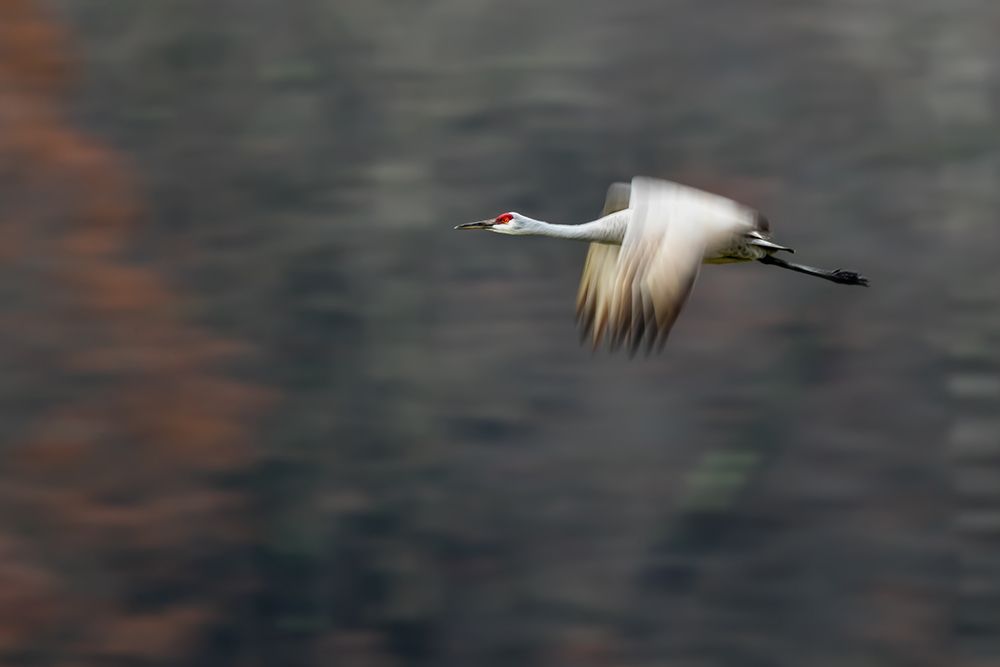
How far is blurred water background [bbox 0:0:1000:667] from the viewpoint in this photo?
Answer: 15359mm

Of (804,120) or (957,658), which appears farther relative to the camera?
(804,120)

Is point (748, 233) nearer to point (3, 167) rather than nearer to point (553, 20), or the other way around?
point (553, 20)

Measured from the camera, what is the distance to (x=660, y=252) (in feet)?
20.7

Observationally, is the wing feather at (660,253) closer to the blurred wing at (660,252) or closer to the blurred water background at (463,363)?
the blurred wing at (660,252)

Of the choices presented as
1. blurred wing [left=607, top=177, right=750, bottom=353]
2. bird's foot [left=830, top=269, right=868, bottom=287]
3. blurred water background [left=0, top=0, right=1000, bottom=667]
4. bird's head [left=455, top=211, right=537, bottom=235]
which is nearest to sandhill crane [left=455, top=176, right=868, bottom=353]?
blurred wing [left=607, top=177, right=750, bottom=353]

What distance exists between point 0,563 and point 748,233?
1104cm

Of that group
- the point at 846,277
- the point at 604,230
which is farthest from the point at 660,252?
the point at 846,277

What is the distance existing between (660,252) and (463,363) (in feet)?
31.2

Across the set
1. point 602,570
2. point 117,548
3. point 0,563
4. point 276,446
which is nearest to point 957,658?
point 602,570

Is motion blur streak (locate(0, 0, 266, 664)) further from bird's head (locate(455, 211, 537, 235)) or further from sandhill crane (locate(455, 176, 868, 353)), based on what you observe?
sandhill crane (locate(455, 176, 868, 353))

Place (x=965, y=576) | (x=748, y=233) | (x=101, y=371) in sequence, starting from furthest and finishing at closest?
(x=101, y=371) < (x=965, y=576) < (x=748, y=233)

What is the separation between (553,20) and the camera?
54.0 ft

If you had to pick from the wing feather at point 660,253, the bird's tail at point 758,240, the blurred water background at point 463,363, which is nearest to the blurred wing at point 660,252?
the wing feather at point 660,253

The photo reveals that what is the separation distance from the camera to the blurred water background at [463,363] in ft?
50.4
